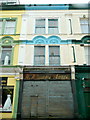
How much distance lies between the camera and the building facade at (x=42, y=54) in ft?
30.2

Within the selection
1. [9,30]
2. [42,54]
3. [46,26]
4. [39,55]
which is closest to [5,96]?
[39,55]

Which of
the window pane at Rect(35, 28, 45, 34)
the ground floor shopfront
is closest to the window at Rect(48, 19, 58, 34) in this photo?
the window pane at Rect(35, 28, 45, 34)

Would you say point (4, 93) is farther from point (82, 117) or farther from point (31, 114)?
point (82, 117)

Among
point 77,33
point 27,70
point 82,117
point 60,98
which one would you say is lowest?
point 82,117

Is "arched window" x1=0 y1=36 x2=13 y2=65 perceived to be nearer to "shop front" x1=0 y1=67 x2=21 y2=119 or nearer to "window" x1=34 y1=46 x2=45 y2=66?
"shop front" x1=0 y1=67 x2=21 y2=119

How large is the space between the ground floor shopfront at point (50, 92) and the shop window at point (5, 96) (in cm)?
16

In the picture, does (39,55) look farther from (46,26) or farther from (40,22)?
(40,22)

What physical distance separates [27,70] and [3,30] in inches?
192

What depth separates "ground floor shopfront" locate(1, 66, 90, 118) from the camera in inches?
351

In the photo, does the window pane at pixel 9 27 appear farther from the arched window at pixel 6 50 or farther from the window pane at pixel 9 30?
the arched window at pixel 6 50

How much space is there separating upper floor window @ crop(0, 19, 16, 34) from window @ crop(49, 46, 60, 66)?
163 inches

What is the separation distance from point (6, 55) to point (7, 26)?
3200mm

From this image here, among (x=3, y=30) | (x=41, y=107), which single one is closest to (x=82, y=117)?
(x=41, y=107)

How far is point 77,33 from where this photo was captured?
38.7ft
